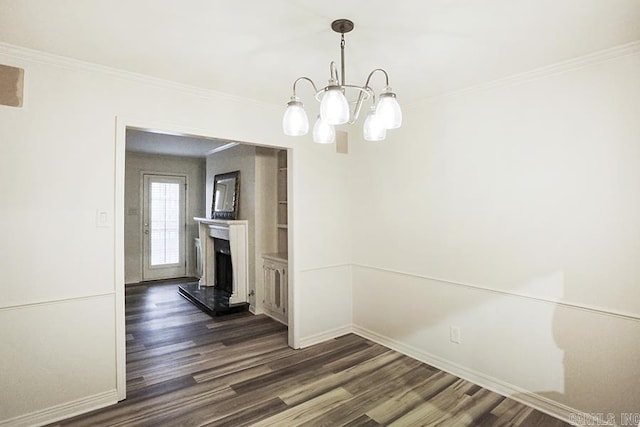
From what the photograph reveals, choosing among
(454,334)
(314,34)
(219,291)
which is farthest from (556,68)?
(219,291)

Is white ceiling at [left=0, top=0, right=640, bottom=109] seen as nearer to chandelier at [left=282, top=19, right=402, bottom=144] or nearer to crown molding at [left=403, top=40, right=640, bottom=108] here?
crown molding at [left=403, top=40, right=640, bottom=108]

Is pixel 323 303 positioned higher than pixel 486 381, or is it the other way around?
pixel 323 303

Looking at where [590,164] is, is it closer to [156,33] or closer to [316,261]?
[316,261]

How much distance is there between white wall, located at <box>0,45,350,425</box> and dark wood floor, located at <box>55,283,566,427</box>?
1.07ft

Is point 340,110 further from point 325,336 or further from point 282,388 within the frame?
point 325,336

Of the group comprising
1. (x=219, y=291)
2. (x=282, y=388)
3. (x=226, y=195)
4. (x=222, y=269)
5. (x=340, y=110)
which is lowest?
(x=282, y=388)

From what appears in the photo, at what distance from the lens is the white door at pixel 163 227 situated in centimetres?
666

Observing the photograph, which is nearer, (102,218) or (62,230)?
(62,230)

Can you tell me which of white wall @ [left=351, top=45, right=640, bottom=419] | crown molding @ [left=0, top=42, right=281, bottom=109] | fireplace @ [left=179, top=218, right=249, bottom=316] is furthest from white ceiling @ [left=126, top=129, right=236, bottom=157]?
white wall @ [left=351, top=45, right=640, bottom=419]

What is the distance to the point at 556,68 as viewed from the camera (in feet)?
7.50

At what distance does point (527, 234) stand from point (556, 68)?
117 cm

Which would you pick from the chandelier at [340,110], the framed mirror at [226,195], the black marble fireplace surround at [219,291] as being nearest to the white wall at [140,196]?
the black marble fireplace surround at [219,291]

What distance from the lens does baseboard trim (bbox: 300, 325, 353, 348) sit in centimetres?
348

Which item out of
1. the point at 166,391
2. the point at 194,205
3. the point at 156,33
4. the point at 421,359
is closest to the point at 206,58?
the point at 156,33
